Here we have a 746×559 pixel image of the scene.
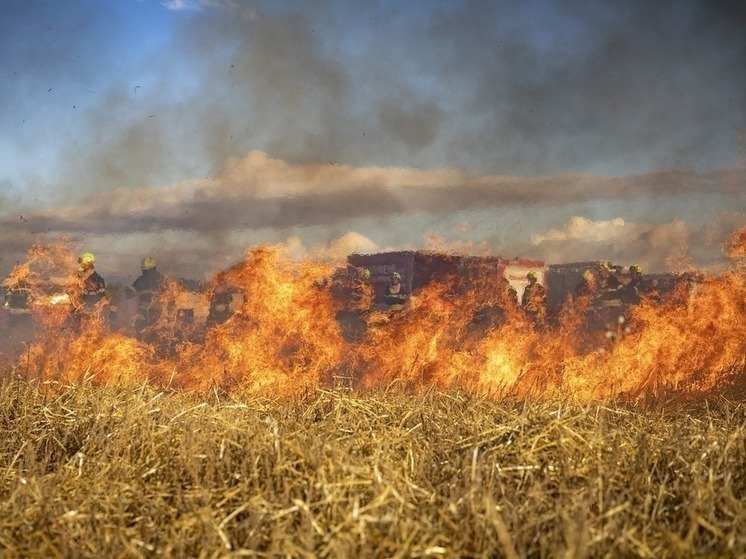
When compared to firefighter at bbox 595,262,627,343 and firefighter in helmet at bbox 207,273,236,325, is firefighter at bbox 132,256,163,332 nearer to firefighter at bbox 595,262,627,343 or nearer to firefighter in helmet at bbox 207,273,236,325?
firefighter in helmet at bbox 207,273,236,325

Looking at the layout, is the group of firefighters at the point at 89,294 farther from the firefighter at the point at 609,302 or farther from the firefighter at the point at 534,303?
the firefighter at the point at 609,302

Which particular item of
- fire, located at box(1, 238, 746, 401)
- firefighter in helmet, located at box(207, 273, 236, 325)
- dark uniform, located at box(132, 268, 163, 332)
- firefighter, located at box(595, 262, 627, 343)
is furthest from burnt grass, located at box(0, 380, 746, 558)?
firefighter, located at box(595, 262, 627, 343)

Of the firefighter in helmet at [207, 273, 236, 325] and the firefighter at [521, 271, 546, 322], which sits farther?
the firefighter at [521, 271, 546, 322]

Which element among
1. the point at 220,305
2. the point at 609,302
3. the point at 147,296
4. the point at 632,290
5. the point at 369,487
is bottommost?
the point at 369,487

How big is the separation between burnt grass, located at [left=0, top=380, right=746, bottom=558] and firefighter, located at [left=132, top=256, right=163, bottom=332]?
9.04m

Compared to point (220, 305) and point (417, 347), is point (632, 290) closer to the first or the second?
point (417, 347)

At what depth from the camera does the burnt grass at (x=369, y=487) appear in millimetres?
3441

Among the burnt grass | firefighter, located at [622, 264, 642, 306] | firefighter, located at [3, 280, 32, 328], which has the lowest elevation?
the burnt grass

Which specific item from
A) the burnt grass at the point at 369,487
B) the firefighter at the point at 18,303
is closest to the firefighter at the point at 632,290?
the burnt grass at the point at 369,487

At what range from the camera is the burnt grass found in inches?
135

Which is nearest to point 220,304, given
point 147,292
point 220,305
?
point 220,305

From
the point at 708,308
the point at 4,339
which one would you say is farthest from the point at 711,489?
the point at 4,339

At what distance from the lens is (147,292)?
15.2 m

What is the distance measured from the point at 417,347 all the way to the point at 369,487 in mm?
7328
